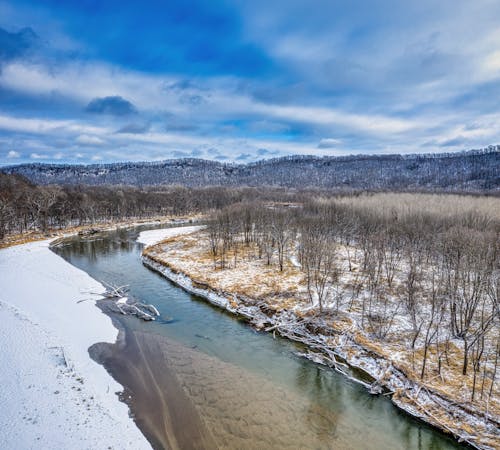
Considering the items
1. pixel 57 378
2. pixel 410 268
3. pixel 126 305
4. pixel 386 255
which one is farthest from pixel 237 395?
pixel 386 255

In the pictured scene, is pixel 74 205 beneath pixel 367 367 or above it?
above

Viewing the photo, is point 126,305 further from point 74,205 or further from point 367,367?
point 74,205

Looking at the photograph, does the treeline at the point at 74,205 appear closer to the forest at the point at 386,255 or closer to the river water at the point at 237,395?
the forest at the point at 386,255

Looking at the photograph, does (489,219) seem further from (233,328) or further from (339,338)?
(233,328)

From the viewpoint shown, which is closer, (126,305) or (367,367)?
(367,367)

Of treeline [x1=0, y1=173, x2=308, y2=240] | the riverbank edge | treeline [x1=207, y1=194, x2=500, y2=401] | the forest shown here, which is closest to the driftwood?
the riverbank edge

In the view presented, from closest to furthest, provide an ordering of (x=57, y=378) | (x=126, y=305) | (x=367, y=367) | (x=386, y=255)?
(x=57, y=378), (x=367, y=367), (x=126, y=305), (x=386, y=255)

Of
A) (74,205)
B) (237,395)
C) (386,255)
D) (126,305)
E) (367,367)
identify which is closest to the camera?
(237,395)

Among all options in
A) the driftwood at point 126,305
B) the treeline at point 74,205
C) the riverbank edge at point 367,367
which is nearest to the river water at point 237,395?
the riverbank edge at point 367,367
